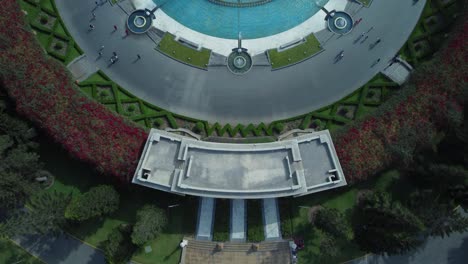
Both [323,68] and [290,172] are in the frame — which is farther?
[323,68]

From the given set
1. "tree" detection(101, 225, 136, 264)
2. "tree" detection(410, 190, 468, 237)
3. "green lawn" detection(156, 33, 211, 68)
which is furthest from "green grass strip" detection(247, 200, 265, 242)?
"green lawn" detection(156, 33, 211, 68)

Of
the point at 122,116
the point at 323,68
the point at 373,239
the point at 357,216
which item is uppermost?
the point at 323,68

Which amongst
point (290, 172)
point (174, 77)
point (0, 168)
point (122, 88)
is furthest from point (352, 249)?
point (0, 168)

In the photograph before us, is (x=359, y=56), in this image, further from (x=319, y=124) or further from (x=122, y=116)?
(x=122, y=116)

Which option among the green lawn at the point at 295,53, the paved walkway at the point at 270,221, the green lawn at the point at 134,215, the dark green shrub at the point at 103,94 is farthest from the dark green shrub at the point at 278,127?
the dark green shrub at the point at 103,94

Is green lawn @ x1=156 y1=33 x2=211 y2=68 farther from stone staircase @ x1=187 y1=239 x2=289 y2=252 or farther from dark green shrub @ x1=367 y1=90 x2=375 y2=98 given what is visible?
stone staircase @ x1=187 y1=239 x2=289 y2=252

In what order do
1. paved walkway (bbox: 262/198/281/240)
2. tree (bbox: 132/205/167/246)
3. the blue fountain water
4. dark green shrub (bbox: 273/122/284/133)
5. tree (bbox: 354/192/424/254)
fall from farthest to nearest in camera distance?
the blue fountain water < dark green shrub (bbox: 273/122/284/133) < paved walkway (bbox: 262/198/281/240) < tree (bbox: 132/205/167/246) < tree (bbox: 354/192/424/254)
